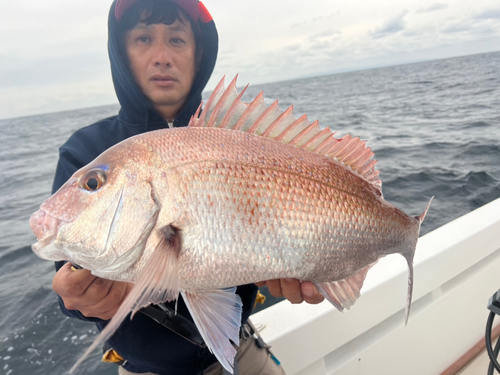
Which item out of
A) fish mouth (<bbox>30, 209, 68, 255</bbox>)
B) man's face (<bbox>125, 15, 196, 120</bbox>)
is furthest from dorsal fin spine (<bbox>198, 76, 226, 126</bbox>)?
man's face (<bbox>125, 15, 196, 120</bbox>)

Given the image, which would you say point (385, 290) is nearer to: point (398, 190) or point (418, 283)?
point (418, 283)

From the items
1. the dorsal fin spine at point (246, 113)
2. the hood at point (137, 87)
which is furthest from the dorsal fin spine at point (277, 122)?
the hood at point (137, 87)

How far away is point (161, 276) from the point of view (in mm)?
983

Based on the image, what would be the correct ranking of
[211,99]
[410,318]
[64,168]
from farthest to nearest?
[410,318], [64,168], [211,99]

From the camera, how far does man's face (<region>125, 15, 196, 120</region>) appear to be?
1.95 metres

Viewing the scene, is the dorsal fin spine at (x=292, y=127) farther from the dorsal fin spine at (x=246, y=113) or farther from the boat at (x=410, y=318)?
the boat at (x=410, y=318)

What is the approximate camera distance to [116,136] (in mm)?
1938

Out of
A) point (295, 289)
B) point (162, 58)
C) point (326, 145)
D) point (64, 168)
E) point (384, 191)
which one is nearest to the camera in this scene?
point (326, 145)

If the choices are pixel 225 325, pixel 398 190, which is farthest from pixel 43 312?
pixel 398 190

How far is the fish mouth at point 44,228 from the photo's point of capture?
39.3 inches

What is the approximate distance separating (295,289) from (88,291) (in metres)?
0.88

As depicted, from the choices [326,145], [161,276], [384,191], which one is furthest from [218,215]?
[384,191]

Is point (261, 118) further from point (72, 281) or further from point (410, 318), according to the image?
point (410, 318)

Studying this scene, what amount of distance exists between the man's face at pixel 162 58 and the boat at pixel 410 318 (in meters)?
1.68
